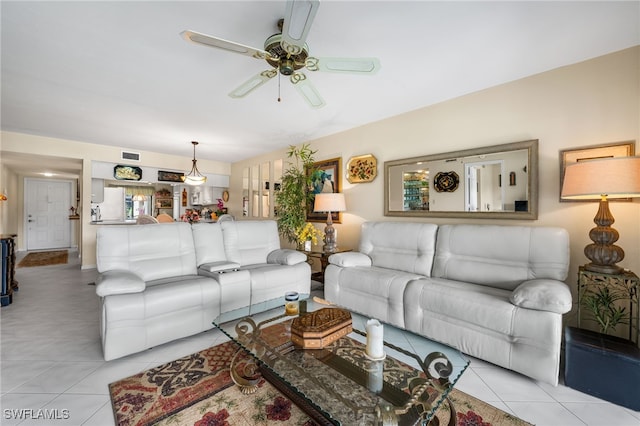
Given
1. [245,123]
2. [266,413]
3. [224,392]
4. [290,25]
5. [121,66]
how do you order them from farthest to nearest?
[245,123]
[121,66]
[224,392]
[266,413]
[290,25]

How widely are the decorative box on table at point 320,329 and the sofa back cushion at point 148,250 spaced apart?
5.72ft

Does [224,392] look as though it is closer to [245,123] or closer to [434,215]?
[434,215]

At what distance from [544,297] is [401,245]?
53.5 inches

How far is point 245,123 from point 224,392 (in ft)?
10.8

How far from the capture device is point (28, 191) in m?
7.39

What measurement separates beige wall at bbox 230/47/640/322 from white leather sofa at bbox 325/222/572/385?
38 cm

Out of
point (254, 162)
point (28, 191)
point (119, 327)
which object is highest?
point (254, 162)

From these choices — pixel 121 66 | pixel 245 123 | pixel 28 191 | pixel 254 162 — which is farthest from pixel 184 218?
pixel 28 191

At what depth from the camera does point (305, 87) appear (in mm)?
2152

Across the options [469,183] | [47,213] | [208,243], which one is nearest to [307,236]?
[208,243]

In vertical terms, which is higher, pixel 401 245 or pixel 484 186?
pixel 484 186

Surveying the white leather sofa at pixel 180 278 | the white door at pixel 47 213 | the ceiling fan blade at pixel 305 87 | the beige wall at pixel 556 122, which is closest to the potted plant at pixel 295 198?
the white leather sofa at pixel 180 278

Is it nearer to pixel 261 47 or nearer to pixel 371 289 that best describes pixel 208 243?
pixel 371 289

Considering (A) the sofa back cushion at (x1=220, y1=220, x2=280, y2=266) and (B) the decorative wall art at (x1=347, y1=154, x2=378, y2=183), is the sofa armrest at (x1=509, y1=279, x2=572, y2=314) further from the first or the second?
(A) the sofa back cushion at (x1=220, y1=220, x2=280, y2=266)
